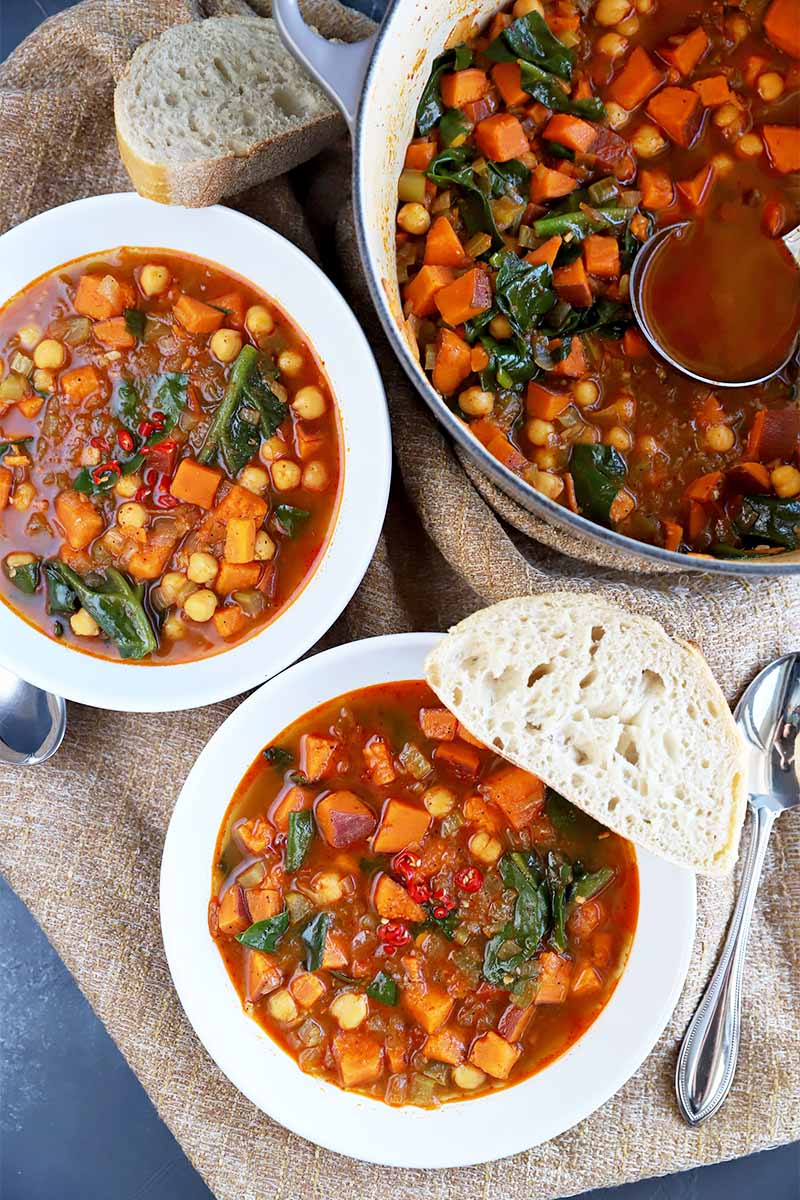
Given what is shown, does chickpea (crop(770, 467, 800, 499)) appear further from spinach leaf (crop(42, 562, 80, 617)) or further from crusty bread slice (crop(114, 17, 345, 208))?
spinach leaf (crop(42, 562, 80, 617))

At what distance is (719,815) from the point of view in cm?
304

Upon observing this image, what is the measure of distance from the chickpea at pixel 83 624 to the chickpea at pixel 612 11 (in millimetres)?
2479

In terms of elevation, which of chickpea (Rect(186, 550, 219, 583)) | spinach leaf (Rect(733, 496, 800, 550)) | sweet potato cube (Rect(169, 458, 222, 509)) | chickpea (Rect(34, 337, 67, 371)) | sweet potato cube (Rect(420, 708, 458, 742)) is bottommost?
sweet potato cube (Rect(420, 708, 458, 742))

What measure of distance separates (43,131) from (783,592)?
2.98 metres

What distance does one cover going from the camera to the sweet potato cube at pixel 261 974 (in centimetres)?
331

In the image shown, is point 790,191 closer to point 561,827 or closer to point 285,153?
point 285,153

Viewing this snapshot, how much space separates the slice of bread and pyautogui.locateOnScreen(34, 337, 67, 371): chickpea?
1.56 metres

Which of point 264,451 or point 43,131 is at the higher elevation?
point 43,131

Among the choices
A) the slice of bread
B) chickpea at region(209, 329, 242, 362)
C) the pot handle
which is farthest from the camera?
chickpea at region(209, 329, 242, 362)

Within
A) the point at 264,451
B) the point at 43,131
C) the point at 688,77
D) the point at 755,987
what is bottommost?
the point at 755,987

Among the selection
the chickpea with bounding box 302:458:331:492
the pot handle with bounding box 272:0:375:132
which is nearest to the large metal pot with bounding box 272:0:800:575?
the pot handle with bounding box 272:0:375:132

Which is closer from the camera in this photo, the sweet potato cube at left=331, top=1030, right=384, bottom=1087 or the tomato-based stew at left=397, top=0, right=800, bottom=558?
the tomato-based stew at left=397, top=0, right=800, bottom=558

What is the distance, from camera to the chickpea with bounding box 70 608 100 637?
3.26 m

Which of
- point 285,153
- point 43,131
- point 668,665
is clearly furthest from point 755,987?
A: point 43,131
